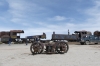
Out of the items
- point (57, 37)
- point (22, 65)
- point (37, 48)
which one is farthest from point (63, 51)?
point (57, 37)

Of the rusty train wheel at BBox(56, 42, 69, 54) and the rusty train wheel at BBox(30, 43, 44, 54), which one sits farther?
the rusty train wheel at BBox(56, 42, 69, 54)

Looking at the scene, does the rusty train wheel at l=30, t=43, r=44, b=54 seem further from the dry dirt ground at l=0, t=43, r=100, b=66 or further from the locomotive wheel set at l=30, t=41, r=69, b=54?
the dry dirt ground at l=0, t=43, r=100, b=66

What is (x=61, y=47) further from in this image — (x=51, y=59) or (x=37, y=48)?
(x=51, y=59)

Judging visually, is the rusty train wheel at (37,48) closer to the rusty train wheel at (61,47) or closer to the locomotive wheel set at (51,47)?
the locomotive wheel set at (51,47)

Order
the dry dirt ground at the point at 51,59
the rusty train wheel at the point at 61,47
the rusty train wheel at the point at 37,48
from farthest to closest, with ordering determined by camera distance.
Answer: the rusty train wheel at the point at 61,47 < the rusty train wheel at the point at 37,48 < the dry dirt ground at the point at 51,59

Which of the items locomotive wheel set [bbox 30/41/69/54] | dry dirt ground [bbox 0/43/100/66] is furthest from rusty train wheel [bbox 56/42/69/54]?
dry dirt ground [bbox 0/43/100/66]

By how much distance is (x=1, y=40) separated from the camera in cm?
5853

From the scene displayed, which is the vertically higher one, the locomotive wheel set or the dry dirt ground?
the locomotive wheel set

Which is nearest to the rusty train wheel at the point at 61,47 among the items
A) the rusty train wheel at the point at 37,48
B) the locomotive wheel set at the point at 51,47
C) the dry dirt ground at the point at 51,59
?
the locomotive wheel set at the point at 51,47

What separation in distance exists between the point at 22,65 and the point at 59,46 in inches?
333

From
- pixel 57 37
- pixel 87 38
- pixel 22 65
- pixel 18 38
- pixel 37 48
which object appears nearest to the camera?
pixel 22 65

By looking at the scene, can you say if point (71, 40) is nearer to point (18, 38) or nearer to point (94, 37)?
point (94, 37)

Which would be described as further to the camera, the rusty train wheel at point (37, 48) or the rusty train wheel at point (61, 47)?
the rusty train wheel at point (61, 47)

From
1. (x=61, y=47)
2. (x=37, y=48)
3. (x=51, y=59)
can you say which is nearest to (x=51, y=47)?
(x=61, y=47)
